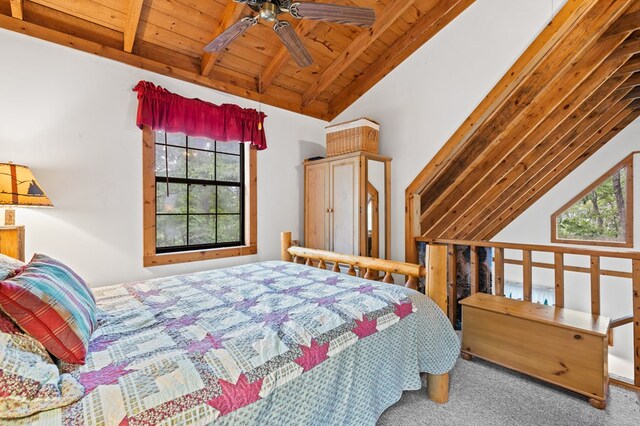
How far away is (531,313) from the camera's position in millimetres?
2184

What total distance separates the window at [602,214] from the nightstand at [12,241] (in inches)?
245

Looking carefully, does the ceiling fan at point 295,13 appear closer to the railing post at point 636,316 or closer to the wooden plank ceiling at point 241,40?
the wooden plank ceiling at point 241,40

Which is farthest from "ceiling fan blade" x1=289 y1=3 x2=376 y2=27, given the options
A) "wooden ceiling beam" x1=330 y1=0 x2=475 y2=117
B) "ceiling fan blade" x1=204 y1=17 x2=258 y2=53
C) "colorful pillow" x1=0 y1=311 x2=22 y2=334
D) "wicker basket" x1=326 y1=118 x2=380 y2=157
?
"colorful pillow" x1=0 y1=311 x2=22 y2=334

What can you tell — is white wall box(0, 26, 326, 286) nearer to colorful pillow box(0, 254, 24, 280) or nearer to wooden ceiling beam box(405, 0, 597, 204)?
colorful pillow box(0, 254, 24, 280)

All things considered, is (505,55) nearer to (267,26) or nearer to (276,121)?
(267,26)

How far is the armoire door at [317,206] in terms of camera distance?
11.3 feet

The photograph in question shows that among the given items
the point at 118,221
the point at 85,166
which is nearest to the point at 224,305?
the point at 118,221

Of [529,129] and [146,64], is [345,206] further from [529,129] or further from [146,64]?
[146,64]

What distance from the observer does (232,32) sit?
6.01 feet

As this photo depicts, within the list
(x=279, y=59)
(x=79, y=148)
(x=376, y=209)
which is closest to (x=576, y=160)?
(x=376, y=209)

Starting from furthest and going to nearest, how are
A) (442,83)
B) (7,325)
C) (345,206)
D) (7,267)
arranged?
(345,206) < (442,83) < (7,267) < (7,325)

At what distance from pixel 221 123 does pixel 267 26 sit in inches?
39.9

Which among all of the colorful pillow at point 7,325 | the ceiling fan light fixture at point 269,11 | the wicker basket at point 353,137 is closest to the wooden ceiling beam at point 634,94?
the wicker basket at point 353,137

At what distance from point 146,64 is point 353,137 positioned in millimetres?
2020
